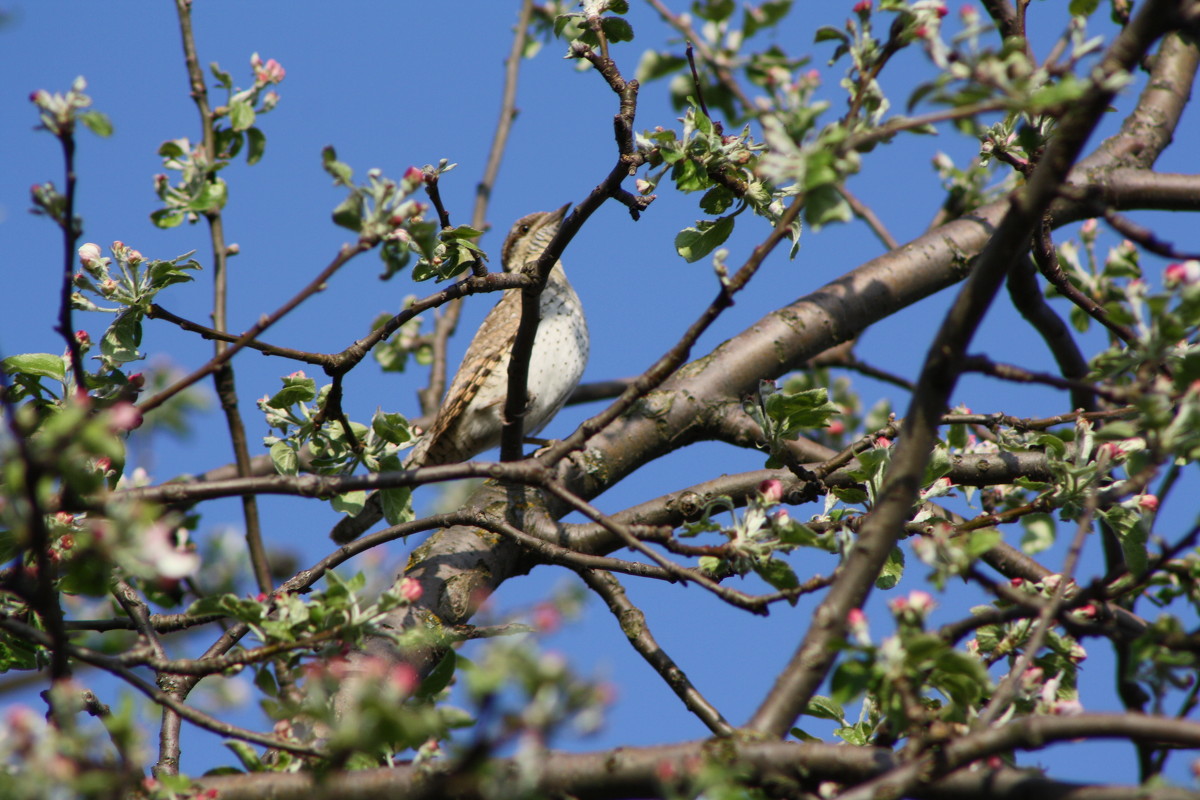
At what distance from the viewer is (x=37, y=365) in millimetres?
2645

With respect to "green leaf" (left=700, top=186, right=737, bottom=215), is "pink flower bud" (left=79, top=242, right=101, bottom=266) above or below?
below

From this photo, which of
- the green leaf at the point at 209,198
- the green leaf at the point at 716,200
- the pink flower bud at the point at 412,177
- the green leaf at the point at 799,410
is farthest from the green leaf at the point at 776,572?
the green leaf at the point at 209,198

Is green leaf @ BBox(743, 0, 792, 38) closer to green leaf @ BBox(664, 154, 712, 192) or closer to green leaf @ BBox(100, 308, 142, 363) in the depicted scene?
green leaf @ BBox(664, 154, 712, 192)

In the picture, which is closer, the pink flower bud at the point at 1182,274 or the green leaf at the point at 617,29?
the pink flower bud at the point at 1182,274

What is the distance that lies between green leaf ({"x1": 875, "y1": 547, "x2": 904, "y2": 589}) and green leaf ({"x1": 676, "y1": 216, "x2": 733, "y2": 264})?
105cm

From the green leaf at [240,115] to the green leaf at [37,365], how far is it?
97cm

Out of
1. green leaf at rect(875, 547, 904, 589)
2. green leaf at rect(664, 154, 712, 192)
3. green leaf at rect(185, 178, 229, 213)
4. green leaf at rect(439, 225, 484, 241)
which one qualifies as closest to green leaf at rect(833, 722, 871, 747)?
green leaf at rect(875, 547, 904, 589)

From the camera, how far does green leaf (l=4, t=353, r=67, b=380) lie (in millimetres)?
2619

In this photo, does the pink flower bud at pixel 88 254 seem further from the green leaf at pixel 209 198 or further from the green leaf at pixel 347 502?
the green leaf at pixel 347 502

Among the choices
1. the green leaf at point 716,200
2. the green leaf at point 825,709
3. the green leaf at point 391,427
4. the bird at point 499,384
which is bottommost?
the green leaf at point 825,709

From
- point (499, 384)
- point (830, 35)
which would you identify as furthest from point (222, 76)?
point (499, 384)

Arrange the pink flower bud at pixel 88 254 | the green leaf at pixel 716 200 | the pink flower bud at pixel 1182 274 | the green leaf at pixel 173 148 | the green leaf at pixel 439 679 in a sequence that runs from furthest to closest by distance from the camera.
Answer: the green leaf at pixel 716 200, the pink flower bud at pixel 88 254, the green leaf at pixel 439 679, the green leaf at pixel 173 148, the pink flower bud at pixel 1182 274

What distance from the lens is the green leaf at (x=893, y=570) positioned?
280cm

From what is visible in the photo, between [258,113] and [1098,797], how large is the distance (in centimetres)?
209
